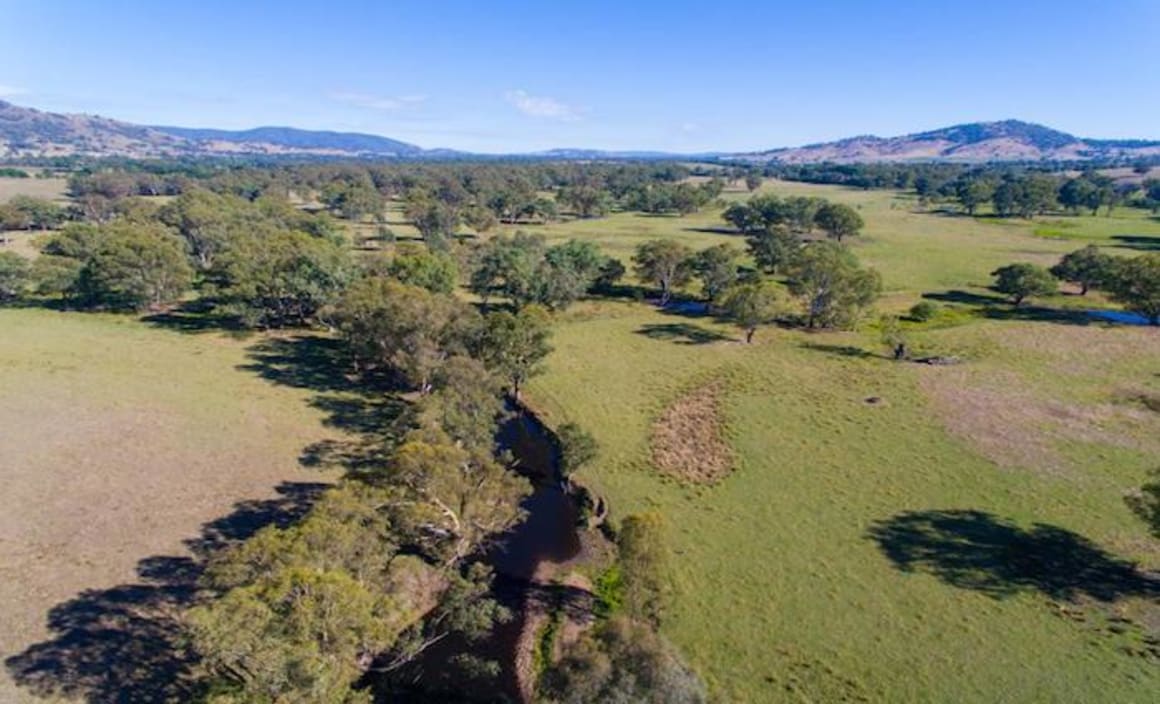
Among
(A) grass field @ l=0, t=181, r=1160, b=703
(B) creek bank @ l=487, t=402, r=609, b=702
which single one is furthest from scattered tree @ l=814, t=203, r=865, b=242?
(B) creek bank @ l=487, t=402, r=609, b=702

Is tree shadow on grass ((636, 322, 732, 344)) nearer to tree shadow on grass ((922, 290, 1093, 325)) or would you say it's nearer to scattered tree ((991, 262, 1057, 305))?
tree shadow on grass ((922, 290, 1093, 325))

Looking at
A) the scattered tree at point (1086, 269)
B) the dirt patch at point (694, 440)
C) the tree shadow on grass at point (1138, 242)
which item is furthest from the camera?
the tree shadow on grass at point (1138, 242)

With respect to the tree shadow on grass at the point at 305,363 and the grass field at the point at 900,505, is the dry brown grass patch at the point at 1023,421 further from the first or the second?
the tree shadow on grass at the point at 305,363

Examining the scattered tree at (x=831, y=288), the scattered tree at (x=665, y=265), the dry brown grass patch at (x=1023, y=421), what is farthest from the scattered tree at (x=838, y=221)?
the dry brown grass patch at (x=1023, y=421)

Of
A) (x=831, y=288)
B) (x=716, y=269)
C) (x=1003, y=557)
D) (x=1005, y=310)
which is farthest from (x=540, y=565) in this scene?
(x=1005, y=310)

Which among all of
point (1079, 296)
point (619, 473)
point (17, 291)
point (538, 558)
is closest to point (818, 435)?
point (619, 473)

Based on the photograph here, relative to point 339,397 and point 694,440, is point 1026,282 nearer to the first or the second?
point 694,440

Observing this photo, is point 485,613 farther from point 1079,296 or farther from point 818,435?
point 1079,296
